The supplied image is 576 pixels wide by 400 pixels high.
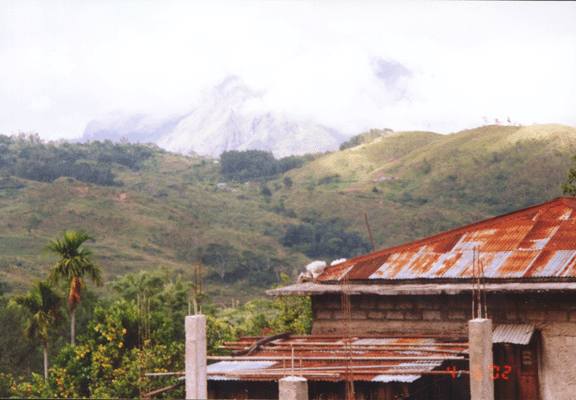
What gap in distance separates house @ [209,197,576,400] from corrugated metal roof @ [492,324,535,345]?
0.04 ft

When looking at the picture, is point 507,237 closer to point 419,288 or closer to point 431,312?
point 431,312

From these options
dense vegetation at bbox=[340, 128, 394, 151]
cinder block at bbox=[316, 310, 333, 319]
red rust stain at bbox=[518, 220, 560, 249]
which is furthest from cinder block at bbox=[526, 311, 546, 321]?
dense vegetation at bbox=[340, 128, 394, 151]

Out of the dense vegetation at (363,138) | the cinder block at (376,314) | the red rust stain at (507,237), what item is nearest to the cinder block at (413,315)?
the cinder block at (376,314)

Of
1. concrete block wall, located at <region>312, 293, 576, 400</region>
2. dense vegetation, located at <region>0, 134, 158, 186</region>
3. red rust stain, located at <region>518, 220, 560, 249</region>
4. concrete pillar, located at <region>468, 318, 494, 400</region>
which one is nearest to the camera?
concrete pillar, located at <region>468, 318, 494, 400</region>

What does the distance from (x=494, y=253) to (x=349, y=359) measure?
135 inches

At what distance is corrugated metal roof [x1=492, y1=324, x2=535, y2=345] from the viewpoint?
8547mm

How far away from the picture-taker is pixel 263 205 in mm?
80688

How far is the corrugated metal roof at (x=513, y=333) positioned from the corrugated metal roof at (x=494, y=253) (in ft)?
2.26

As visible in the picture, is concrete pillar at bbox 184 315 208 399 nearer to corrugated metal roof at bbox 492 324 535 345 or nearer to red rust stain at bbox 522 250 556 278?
corrugated metal roof at bbox 492 324 535 345

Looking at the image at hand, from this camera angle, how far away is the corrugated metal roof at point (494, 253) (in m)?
9.37

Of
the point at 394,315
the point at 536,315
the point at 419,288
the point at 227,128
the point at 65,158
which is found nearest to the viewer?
the point at 536,315

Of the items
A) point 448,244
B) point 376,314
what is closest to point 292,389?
point 376,314

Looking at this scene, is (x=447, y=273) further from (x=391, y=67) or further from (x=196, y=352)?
(x=391, y=67)

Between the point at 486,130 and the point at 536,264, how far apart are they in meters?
78.3
